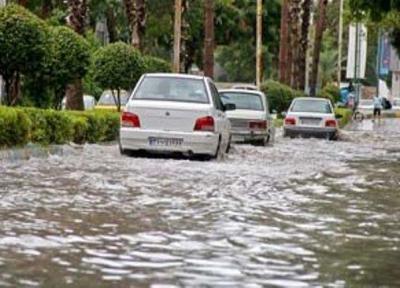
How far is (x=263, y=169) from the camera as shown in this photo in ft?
61.1

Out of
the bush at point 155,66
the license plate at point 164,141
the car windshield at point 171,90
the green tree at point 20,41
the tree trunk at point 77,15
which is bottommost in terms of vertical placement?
the license plate at point 164,141

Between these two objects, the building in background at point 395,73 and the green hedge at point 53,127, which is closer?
the green hedge at point 53,127

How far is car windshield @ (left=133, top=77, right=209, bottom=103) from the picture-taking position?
65.1 ft

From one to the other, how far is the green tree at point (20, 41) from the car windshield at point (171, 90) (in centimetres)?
292

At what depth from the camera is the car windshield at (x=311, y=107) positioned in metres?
35.0

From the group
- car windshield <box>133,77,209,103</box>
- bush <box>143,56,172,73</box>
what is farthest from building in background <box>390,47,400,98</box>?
car windshield <box>133,77,209,103</box>

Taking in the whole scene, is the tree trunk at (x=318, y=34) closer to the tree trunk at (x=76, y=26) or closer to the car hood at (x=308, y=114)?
the car hood at (x=308, y=114)

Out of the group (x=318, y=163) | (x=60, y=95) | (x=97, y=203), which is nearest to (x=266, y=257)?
(x=97, y=203)

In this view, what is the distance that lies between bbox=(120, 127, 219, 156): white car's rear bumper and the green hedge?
5.73 ft

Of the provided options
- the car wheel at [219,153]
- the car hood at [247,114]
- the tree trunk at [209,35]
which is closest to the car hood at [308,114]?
the tree trunk at [209,35]

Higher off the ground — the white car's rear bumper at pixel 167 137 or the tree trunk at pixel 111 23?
the tree trunk at pixel 111 23

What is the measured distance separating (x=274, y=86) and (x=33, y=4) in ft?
37.9

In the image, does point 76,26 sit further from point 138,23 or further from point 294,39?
point 294,39

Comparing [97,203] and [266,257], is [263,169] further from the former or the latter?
[266,257]
